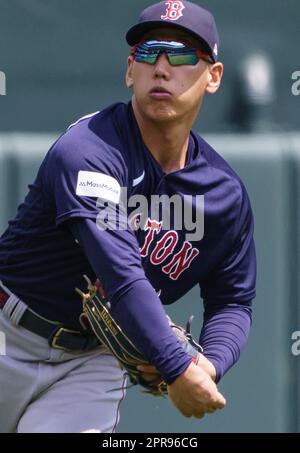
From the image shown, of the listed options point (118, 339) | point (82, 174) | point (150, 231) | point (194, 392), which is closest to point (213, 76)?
point (150, 231)

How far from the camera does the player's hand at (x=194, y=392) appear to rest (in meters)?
2.44

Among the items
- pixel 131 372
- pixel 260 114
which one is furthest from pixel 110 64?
pixel 131 372

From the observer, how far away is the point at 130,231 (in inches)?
100

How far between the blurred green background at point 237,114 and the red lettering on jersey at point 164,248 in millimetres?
983

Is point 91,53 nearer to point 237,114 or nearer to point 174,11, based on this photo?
point 237,114

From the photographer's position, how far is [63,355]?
287cm

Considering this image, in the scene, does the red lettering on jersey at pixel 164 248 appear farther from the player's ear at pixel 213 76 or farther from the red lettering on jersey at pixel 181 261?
the player's ear at pixel 213 76

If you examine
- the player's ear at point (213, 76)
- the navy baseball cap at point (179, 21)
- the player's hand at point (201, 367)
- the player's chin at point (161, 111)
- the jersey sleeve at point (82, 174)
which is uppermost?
the navy baseball cap at point (179, 21)

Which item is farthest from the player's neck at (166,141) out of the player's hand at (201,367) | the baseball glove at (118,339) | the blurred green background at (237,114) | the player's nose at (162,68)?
the blurred green background at (237,114)

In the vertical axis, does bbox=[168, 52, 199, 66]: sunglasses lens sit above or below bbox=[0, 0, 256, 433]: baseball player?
above

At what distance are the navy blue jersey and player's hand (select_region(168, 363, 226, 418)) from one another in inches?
11.1

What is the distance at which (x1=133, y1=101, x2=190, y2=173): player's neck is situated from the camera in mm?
2768

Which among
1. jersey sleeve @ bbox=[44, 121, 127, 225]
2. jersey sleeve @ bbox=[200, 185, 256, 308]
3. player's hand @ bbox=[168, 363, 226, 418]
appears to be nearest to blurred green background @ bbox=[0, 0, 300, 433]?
jersey sleeve @ bbox=[200, 185, 256, 308]

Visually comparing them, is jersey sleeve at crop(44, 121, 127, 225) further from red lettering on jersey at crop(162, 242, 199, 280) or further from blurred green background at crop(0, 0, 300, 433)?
blurred green background at crop(0, 0, 300, 433)
